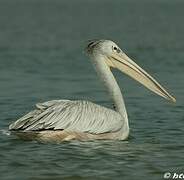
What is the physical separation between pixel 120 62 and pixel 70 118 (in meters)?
1.36

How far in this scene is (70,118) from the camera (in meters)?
9.48

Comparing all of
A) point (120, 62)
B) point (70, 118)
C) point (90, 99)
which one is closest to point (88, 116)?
point (70, 118)

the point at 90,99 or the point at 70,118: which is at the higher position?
the point at 90,99

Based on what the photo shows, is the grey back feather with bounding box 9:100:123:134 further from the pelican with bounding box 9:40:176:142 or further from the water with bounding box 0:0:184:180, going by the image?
the water with bounding box 0:0:184:180

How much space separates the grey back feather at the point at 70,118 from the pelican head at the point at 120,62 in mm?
731

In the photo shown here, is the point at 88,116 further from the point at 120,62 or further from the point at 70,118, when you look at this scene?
the point at 120,62

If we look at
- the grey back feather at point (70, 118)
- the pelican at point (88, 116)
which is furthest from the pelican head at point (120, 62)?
the grey back feather at point (70, 118)

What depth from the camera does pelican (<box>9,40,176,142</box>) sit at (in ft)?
30.5

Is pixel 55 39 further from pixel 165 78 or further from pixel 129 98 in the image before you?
pixel 129 98

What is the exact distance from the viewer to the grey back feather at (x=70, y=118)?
9266 mm

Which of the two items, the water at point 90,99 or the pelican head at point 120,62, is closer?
the water at point 90,99

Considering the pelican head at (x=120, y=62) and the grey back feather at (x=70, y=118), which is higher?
the pelican head at (x=120, y=62)

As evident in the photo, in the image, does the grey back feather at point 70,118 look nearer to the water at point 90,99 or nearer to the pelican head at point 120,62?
the water at point 90,99

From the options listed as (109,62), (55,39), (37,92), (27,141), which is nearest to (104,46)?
(109,62)
